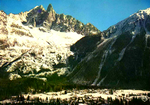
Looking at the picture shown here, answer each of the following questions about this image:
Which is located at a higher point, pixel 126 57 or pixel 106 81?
pixel 126 57

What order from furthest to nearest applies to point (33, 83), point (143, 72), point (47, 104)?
point (33, 83), point (143, 72), point (47, 104)

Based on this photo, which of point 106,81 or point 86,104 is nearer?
point 86,104

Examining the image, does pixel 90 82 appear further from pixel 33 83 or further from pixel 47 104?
pixel 47 104

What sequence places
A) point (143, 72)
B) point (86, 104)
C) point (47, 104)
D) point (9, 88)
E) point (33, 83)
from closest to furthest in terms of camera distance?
point (86, 104), point (47, 104), point (9, 88), point (143, 72), point (33, 83)

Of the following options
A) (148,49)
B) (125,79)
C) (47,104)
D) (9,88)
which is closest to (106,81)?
(125,79)

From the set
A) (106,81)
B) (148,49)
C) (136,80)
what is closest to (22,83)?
(106,81)

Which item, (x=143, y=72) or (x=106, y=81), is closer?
(x=143, y=72)

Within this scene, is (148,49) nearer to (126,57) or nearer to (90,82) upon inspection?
(126,57)

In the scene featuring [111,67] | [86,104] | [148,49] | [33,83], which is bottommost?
[86,104]

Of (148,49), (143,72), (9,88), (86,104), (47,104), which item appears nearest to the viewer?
(86,104)
